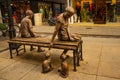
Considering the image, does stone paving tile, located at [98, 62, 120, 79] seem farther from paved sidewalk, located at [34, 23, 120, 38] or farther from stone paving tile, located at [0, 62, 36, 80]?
paved sidewalk, located at [34, 23, 120, 38]

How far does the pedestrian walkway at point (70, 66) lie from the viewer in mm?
3792

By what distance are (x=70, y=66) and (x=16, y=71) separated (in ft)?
4.97

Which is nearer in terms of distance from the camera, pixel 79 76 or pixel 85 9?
pixel 79 76

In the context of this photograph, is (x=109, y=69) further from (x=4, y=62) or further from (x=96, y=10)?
(x=96, y=10)

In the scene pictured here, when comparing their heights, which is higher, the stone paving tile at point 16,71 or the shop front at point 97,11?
the shop front at point 97,11

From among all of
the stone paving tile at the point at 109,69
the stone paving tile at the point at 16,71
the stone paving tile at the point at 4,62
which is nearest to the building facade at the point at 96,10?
the stone paving tile at the point at 109,69

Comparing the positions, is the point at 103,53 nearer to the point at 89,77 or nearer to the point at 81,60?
the point at 81,60

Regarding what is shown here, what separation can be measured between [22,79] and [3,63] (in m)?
1.40

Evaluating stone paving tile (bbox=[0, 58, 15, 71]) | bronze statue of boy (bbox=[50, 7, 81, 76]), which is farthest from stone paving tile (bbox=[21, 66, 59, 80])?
stone paving tile (bbox=[0, 58, 15, 71])

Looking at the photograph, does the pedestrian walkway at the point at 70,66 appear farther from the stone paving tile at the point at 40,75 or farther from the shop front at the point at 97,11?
the shop front at the point at 97,11

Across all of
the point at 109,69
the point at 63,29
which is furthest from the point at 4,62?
the point at 109,69

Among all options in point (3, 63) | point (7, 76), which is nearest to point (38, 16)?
point (3, 63)

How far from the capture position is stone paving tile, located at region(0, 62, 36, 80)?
3.90 m

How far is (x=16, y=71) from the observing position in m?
4.19
